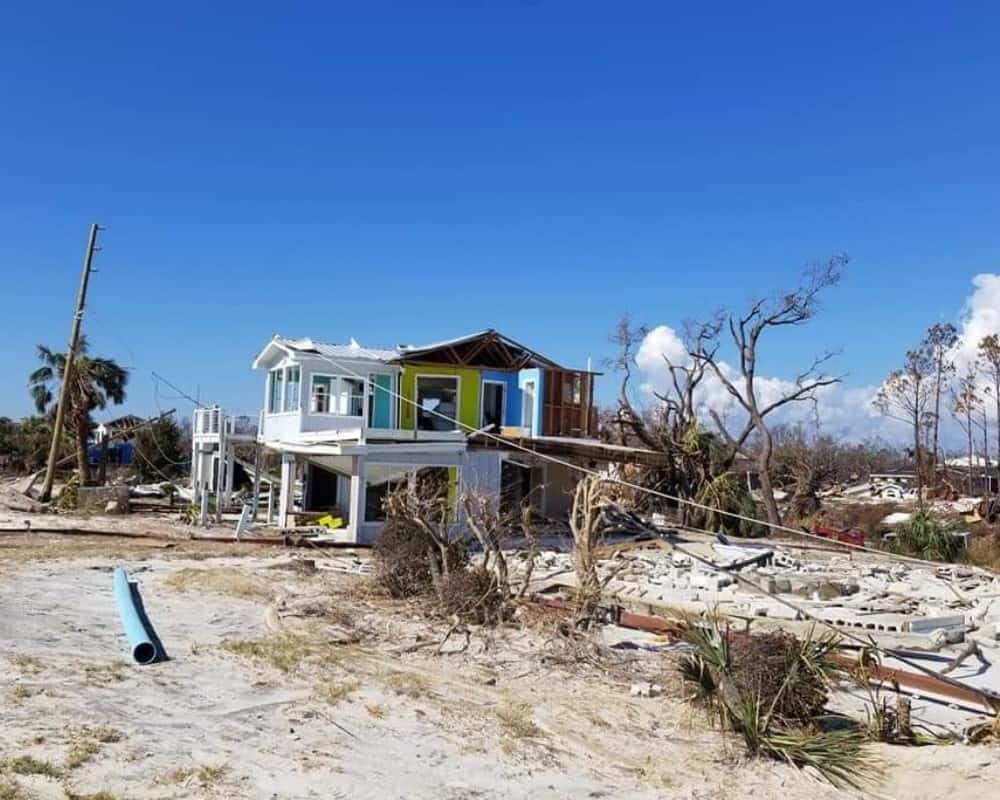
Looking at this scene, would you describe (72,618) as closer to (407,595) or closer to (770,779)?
(407,595)

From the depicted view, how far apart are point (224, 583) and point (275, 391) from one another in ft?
49.7

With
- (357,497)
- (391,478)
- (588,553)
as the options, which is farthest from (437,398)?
(588,553)

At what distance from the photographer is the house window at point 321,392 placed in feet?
89.0

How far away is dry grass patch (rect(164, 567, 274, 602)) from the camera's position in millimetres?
14188

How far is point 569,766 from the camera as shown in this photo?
23.9ft

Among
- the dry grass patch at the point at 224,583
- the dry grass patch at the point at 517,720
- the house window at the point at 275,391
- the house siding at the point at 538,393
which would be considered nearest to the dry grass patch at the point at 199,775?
the dry grass patch at the point at 517,720

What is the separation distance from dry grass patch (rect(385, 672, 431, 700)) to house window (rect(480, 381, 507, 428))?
1895cm

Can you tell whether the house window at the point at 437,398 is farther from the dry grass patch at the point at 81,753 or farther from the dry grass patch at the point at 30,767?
the dry grass patch at the point at 30,767

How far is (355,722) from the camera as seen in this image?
7859 mm

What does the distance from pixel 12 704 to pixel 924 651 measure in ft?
34.6

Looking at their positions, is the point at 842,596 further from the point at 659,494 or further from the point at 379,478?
the point at 379,478

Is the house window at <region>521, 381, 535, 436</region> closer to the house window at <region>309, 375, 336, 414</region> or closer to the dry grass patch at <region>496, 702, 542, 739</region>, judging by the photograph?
the house window at <region>309, 375, 336, 414</region>

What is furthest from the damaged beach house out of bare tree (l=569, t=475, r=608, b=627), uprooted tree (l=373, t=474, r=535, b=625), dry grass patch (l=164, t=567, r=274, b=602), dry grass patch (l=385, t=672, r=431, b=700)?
dry grass patch (l=385, t=672, r=431, b=700)

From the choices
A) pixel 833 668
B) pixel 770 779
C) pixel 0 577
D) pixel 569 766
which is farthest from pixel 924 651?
pixel 0 577
